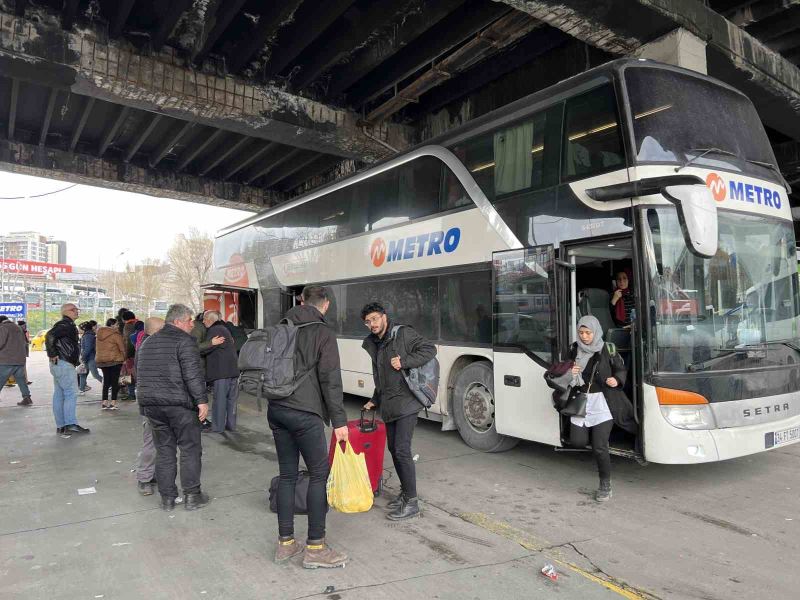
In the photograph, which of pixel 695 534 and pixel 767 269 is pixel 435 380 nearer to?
pixel 695 534

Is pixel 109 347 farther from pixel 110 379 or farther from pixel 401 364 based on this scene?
pixel 401 364

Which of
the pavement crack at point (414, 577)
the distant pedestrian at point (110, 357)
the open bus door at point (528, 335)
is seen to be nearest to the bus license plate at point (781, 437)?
the open bus door at point (528, 335)

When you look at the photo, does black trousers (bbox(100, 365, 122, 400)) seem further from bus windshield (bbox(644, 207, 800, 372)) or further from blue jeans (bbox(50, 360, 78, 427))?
bus windshield (bbox(644, 207, 800, 372))

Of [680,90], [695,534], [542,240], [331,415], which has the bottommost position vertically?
[695,534]

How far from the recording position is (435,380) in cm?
459

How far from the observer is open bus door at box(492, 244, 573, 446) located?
581 cm

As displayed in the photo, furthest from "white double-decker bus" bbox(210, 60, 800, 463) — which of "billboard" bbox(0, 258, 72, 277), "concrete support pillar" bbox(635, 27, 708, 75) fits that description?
"billboard" bbox(0, 258, 72, 277)

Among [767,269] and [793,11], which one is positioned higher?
[793,11]

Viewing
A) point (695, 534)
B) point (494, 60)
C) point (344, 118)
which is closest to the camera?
point (695, 534)

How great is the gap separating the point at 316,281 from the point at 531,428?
5.52 meters

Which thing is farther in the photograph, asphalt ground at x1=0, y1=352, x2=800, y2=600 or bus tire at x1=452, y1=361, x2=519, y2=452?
bus tire at x1=452, y1=361, x2=519, y2=452

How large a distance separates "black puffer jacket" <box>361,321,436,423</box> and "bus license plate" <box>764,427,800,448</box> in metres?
3.25

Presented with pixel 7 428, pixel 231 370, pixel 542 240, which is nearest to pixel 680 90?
pixel 542 240

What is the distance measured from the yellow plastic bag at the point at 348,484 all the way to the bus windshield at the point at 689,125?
11.9 feet
